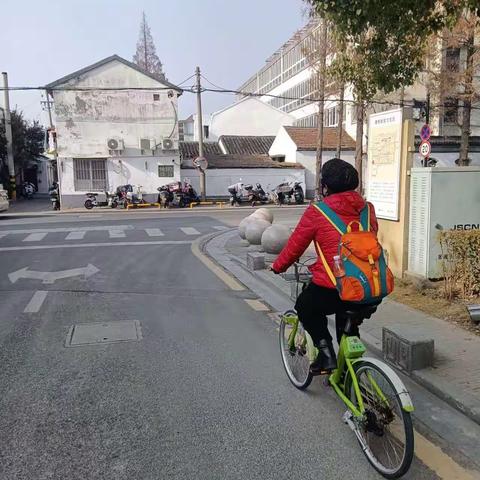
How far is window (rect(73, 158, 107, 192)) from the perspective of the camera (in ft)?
100

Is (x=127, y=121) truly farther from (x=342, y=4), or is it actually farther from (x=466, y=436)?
(x=466, y=436)

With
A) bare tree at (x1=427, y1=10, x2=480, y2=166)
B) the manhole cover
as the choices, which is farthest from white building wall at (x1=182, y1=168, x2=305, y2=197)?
the manhole cover

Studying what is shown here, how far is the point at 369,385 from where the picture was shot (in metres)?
3.22

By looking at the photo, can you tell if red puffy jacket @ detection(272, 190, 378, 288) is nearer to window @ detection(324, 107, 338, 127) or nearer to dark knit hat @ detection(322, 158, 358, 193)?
dark knit hat @ detection(322, 158, 358, 193)

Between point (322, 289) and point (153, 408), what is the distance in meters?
1.58

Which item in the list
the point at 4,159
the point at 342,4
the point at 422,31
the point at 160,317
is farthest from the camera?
the point at 4,159

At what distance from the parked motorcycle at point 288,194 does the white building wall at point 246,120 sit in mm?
20846

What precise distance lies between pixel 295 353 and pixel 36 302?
4.63 m

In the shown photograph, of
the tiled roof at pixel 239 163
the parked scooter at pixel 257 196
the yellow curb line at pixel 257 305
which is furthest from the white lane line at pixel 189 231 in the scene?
the tiled roof at pixel 239 163

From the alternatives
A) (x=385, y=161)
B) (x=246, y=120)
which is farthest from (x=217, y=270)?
(x=246, y=120)

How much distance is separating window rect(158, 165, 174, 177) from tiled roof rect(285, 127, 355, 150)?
960 cm

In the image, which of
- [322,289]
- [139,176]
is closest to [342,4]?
[322,289]

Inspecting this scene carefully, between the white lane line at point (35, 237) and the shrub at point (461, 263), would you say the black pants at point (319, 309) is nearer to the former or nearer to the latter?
the shrub at point (461, 263)

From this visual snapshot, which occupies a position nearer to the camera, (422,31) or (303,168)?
(422,31)
